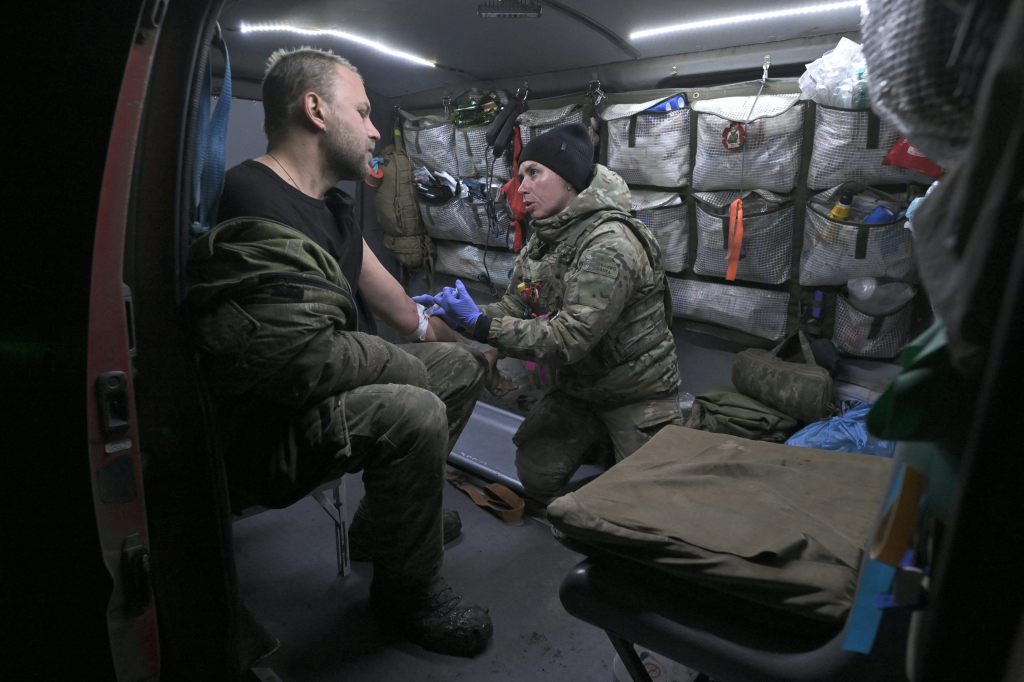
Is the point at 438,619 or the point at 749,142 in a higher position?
the point at 749,142

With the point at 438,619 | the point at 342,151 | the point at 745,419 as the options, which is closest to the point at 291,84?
the point at 342,151

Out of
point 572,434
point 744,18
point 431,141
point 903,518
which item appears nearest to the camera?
point 903,518

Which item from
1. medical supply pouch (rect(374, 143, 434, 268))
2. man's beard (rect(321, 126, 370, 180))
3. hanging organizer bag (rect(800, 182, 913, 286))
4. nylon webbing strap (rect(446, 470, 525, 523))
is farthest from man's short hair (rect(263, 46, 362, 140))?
medical supply pouch (rect(374, 143, 434, 268))

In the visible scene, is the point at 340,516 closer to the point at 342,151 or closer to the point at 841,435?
the point at 342,151

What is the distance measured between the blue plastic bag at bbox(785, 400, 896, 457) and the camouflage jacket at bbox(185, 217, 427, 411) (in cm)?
192

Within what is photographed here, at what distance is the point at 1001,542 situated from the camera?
0.48m

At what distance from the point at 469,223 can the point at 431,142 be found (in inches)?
27.7

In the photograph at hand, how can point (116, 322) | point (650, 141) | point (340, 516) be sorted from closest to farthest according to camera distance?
1. point (116, 322)
2. point (340, 516)
3. point (650, 141)

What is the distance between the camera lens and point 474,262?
4441 millimetres

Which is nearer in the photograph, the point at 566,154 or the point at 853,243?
the point at 853,243

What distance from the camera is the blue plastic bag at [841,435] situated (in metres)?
2.37

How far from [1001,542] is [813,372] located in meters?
2.41

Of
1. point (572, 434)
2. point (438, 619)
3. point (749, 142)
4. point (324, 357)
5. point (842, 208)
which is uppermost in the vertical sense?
point (749, 142)

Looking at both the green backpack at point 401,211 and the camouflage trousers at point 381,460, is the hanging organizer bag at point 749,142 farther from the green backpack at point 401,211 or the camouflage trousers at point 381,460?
the green backpack at point 401,211
